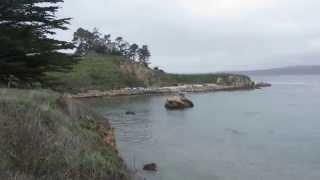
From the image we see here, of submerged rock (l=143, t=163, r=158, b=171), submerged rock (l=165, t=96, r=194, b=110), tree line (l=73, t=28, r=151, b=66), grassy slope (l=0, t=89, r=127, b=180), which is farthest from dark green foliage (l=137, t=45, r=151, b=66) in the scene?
grassy slope (l=0, t=89, r=127, b=180)

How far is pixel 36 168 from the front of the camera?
25.3ft

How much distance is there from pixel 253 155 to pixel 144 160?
7450mm

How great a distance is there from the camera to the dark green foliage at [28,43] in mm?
21109

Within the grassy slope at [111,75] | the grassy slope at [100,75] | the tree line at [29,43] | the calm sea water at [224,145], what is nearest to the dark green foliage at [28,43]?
the tree line at [29,43]

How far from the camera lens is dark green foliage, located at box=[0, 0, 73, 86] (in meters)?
21.1

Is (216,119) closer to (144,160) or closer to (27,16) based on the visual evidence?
(144,160)

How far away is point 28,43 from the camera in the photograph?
21094 millimetres

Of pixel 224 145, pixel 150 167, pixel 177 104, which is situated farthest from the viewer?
pixel 177 104

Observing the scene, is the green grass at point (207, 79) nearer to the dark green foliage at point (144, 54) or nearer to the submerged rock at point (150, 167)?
the dark green foliage at point (144, 54)

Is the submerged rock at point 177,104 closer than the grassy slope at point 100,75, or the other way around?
the submerged rock at point 177,104

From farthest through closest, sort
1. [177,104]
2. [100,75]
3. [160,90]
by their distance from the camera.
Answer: [100,75]
[160,90]
[177,104]

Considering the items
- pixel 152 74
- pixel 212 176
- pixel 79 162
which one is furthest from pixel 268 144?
pixel 152 74

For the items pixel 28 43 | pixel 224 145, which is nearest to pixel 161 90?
pixel 224 145

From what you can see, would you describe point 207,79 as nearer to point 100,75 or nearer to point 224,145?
point 100,75
